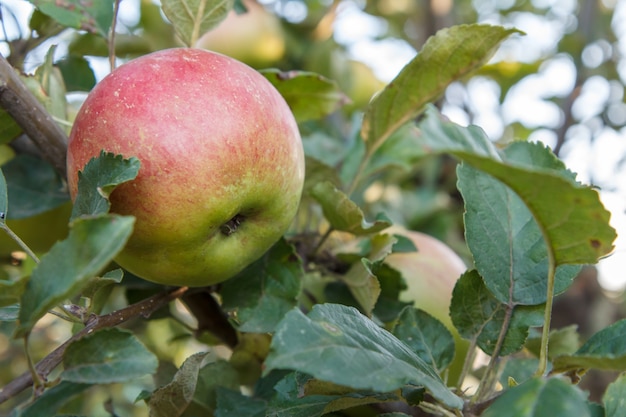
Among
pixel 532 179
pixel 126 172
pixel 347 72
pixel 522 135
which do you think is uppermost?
pixel 532 179

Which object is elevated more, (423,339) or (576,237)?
(576,237)

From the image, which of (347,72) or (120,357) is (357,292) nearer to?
(120,357)

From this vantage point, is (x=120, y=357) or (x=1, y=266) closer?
(x=120, y=357)

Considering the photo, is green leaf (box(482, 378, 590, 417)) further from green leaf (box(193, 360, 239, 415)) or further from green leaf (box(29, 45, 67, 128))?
green leaf (box(29, 45, 67, 128))

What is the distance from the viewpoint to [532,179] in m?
0.47

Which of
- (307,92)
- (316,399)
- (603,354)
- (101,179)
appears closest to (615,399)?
(603,354)

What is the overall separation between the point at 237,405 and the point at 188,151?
13.2 inches

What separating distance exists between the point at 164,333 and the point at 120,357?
945mm

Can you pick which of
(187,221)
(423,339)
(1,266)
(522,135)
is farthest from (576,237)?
(522,135)

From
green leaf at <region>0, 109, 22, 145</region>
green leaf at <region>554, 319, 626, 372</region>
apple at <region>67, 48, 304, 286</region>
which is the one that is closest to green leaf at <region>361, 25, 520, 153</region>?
apple at <region>67, 48, 304, 286</region>

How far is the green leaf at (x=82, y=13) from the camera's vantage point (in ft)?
2.78

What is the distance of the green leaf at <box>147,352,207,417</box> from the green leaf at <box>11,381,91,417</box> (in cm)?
14

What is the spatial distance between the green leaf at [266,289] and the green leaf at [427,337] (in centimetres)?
15

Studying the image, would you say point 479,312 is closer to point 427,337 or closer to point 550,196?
point 427,337
